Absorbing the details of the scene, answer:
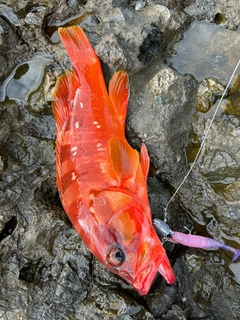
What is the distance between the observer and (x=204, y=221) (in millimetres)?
4215

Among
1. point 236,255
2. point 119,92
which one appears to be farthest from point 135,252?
point 119,92

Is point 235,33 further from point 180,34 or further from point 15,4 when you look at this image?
point 15,4

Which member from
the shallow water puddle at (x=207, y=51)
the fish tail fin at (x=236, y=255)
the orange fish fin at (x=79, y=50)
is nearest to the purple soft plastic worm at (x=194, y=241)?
the fish tail fin at (x=236, y=255)

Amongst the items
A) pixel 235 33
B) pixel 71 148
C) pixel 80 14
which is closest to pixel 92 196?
pixel 71 148

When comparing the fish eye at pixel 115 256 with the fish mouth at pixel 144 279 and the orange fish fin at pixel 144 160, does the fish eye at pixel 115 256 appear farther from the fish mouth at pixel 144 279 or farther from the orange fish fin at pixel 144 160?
the orange fish fin at pixel 144 160

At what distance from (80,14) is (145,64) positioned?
973mm

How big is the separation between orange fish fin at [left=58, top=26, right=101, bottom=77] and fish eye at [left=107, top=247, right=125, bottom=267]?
6.07ft

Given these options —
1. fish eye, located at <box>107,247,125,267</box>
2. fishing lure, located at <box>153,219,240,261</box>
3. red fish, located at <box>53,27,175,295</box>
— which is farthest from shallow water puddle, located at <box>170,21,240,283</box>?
fish eye, located at <box>107,247,125,267</box>

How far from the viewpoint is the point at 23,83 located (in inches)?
172

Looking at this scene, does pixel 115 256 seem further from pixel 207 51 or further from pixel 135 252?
pixel 207 51

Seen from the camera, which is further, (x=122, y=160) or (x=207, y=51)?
(x=207, y=51)

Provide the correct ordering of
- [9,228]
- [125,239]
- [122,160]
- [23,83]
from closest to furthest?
[125,239], [122,160], [9,228], [23,83]

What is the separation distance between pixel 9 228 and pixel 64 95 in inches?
58.9

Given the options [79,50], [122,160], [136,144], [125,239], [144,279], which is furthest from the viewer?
[136,144]
